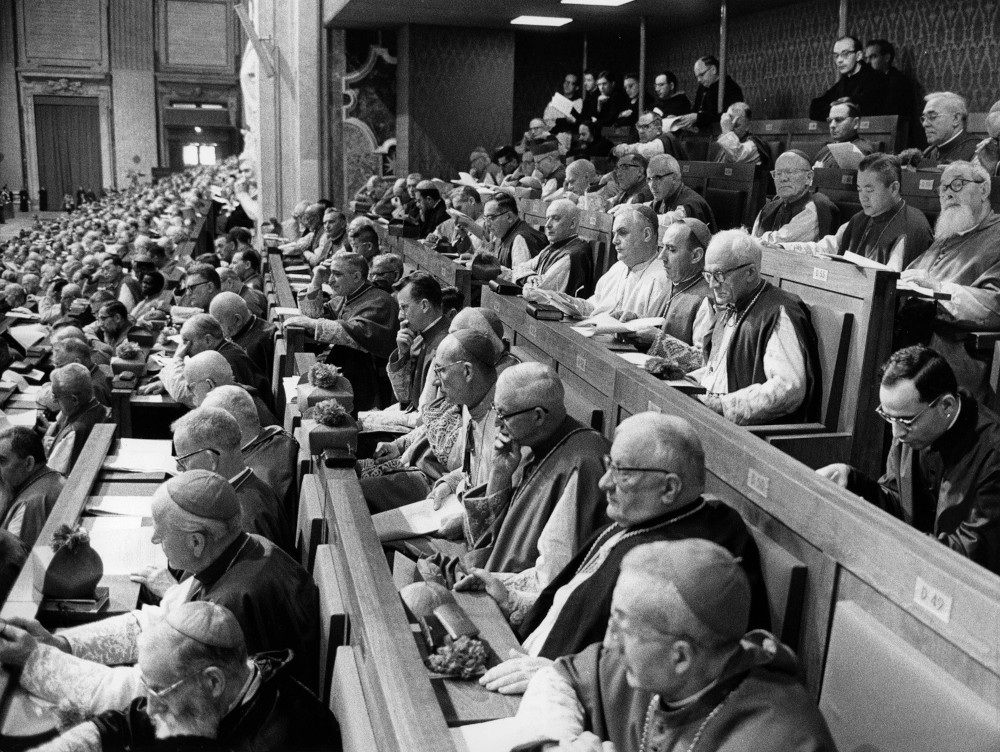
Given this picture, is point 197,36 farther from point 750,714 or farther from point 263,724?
point 750,714

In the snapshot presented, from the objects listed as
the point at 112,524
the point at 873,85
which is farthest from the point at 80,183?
the point at 112,524

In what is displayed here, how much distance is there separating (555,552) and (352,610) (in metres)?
0.65

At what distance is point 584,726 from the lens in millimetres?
2182

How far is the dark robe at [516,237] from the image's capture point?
7.11m

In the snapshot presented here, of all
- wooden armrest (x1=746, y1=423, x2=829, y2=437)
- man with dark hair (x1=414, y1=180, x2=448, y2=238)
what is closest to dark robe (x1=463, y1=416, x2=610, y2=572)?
wooden armrest (x1=746, y1=423, x2=829, y2=437)

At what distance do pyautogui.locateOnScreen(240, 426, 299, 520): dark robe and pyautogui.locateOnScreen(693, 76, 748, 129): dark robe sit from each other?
6.15 meters

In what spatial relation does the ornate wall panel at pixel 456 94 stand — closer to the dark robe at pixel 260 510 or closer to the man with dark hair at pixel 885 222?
the man with dark hair at pixel 885 222

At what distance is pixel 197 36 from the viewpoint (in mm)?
29578

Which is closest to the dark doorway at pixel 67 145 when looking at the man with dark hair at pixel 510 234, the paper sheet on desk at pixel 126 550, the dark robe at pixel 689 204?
the man with dark hair at pixel 510 234

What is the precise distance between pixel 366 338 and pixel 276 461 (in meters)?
2.17

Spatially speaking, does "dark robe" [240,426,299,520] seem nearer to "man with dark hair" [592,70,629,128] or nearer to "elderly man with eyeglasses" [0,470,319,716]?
"elderly man with eyeglasses" [0,470,319,716]

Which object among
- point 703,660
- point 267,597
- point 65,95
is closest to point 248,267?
point 267,597

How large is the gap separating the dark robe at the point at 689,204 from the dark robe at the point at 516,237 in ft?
3.18

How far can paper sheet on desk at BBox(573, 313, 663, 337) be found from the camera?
4.43m
